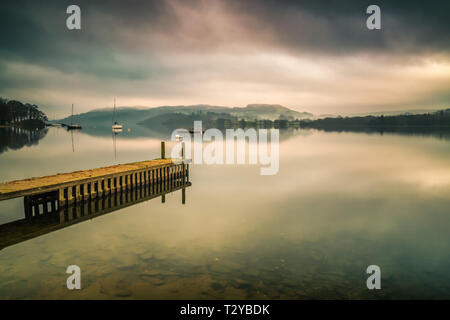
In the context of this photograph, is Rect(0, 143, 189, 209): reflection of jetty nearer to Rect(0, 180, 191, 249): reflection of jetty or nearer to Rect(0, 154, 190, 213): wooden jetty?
Rect(0, 154, 190, 213): wooden jetty

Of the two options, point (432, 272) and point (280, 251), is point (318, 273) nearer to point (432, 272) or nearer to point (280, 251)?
point (280, 251)

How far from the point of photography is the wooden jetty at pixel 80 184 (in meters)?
14.6

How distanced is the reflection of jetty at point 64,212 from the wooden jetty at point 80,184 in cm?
22

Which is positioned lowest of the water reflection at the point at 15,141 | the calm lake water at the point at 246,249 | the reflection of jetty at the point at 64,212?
the calm lake water at the point at 246,249

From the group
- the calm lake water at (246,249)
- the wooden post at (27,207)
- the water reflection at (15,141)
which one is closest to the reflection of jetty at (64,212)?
the wooden post at (27,207)

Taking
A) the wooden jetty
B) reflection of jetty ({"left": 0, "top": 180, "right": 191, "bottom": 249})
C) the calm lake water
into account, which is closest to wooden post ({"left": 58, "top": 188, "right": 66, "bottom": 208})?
the wooden jetty

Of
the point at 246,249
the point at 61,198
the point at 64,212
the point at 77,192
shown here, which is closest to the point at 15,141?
the point at 77,192

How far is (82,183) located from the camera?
16859 millimetres

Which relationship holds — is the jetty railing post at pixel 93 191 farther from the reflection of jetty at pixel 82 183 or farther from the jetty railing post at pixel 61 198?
the jetty railing post at pixel 61 198

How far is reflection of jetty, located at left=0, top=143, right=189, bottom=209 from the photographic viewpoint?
48.0ft

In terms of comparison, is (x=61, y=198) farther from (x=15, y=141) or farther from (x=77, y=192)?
(x=15, y=141)

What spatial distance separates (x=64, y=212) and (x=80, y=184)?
194cm
